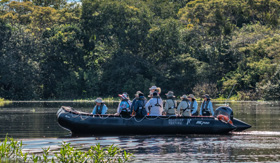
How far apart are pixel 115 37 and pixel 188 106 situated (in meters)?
39.3

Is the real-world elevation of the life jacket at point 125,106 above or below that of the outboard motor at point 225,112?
above

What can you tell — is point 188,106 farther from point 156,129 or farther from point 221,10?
point 221,10

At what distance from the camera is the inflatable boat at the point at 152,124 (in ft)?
64.1

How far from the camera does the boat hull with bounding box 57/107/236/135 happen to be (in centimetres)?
1952

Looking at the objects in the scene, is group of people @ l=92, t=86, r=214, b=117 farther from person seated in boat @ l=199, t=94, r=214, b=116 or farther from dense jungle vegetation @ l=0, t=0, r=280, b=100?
dense jungle vegetation @ l=0, t=0, r=280, b=100

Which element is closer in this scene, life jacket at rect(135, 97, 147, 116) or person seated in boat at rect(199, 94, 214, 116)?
life jacket at rect(135, 97, 147, 116)

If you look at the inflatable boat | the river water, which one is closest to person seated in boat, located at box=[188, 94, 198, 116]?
the inflatable boat

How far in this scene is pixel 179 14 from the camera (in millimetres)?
64625

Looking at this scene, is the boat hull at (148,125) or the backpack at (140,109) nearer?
the boat hull at (148,125)

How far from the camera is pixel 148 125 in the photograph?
19562 mm

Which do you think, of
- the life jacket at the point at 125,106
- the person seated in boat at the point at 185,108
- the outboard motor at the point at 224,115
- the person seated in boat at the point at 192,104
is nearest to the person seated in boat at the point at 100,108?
the life jacket at the point at 125,106

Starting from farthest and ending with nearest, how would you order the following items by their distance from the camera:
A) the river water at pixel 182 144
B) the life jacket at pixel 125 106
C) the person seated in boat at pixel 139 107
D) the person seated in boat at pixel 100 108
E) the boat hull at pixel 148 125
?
the person seated in boat at pixel 100 108
the life jacket at pixel 125 106
the person seated in boat at pixel 139 107
the boat hull at pixel 148 125
the river water at pixel 182 144

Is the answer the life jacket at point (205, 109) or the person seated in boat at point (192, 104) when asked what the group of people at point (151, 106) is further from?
the life jacket at point (205, 109)

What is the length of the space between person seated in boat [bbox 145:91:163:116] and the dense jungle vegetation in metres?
34.6
